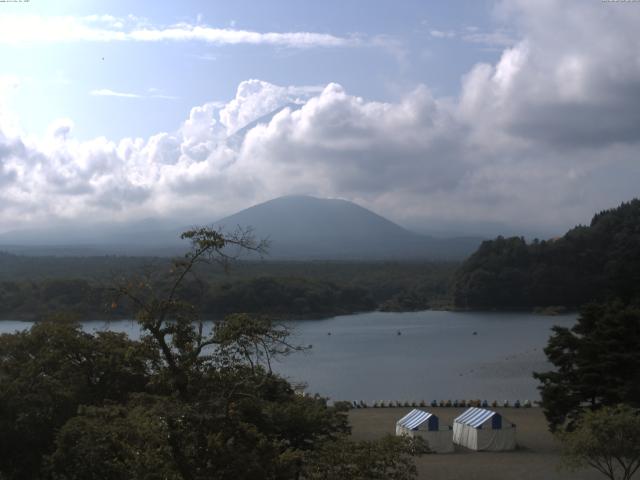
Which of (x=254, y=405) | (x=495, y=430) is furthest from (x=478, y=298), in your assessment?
(x=254, y=405)

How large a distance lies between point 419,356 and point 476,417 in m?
14.1

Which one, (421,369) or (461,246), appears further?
(461,246)

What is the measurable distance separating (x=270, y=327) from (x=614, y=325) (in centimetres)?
852

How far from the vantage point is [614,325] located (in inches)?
438

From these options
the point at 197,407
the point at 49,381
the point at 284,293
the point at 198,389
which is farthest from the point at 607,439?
the point at 284,293

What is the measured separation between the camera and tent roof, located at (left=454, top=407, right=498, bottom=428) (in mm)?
11680

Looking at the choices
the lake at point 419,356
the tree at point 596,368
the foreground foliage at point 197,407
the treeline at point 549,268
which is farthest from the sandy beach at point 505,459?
the treeline at point 549,268

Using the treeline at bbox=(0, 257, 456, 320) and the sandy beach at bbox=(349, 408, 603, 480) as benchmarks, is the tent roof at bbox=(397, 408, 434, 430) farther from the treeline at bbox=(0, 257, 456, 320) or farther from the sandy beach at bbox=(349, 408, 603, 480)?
the treeline at bbox=(0, 257, 456, 320)

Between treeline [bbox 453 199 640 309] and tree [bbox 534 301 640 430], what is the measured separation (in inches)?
1239

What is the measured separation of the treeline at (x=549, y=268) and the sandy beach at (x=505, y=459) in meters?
29.3

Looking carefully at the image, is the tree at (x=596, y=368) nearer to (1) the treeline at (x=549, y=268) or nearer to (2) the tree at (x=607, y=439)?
(2) the tree at (x=607, y=439)

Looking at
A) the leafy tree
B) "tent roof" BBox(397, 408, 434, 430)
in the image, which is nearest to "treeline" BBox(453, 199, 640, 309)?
"tent roof" BBox(397, 408, 434, 430)

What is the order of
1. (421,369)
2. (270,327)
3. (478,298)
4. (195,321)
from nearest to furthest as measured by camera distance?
(270,327), (195,321), (421,369), (478,298)

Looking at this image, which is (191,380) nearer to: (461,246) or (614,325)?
(614,325)
